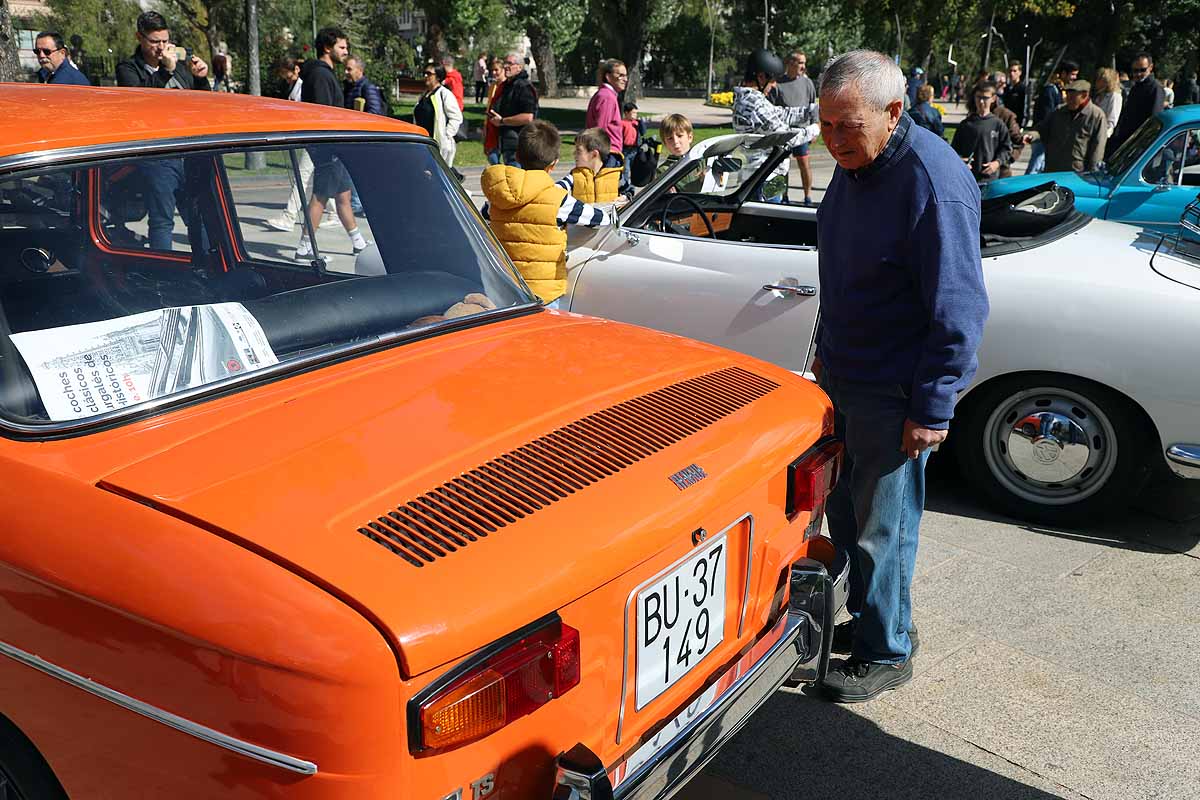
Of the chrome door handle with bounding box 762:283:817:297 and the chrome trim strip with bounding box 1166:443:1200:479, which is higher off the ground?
the chrome door handle with bounding box 762:283:817:297

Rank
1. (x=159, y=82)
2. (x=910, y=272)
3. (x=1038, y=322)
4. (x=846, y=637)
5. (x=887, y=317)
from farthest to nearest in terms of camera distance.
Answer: (x=159, y=82) < (x=1038, y=322) < (x=846, y=637) < (x=887, y=317) < (x=910, y=272)

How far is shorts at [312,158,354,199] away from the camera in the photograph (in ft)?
9.92

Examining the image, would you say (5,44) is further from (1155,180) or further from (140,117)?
(1155,180)

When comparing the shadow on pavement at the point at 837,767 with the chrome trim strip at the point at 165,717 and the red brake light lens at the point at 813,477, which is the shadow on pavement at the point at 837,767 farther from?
the chrome trim strip at the point at 165,717

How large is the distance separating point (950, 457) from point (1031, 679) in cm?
180

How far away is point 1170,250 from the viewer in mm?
4520

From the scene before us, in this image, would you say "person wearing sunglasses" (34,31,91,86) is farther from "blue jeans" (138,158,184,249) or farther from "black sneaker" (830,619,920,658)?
"black sneaker" (830,619,920,658)

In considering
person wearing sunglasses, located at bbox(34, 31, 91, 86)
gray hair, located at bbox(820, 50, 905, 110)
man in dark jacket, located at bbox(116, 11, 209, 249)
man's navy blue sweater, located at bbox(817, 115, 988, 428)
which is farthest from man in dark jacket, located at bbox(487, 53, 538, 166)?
gray hair, located at bbox(820, 50, 905, 110)

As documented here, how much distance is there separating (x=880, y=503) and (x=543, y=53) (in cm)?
4373

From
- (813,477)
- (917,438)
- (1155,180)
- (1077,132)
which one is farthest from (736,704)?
(1077,132)

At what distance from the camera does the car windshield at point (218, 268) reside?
7.50ft

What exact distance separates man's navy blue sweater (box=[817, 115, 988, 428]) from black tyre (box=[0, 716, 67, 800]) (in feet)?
7.38

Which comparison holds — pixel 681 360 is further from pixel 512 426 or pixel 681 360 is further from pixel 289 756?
pixel 289 756

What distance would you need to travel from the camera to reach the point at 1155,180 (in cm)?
801
